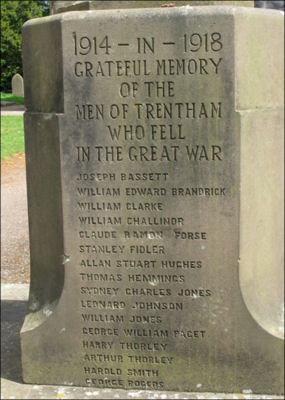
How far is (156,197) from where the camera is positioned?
2898mm

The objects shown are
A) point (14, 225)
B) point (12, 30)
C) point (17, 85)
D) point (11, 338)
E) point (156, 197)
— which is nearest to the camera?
point (156, 197)

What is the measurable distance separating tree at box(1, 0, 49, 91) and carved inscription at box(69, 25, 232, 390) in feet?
106

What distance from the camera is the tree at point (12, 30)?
34.1m

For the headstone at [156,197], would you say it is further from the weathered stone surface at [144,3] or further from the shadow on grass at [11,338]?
the weathered stone surface at [144,3]

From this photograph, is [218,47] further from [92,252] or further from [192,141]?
[92,252]

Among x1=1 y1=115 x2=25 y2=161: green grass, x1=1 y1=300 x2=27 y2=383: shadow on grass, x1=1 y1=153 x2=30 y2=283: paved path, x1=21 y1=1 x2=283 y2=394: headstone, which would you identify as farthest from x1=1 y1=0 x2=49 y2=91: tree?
x1=21 y1=1 x2=283 y2=394: headstone

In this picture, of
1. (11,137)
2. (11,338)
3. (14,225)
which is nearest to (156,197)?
(11,338)

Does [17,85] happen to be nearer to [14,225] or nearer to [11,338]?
[14,225]

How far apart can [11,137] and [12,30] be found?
23230 millimetres

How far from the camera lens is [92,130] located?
114 inches

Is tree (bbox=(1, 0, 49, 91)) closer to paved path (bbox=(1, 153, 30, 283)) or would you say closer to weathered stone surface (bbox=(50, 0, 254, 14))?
paved path (bbox=(1, 153, 30, 283))

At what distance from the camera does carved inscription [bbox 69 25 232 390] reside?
279 cm

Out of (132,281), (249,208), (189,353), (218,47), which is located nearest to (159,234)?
(132,281)

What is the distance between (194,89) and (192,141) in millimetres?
259
